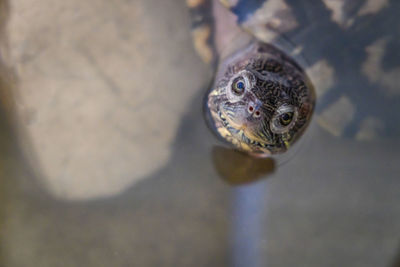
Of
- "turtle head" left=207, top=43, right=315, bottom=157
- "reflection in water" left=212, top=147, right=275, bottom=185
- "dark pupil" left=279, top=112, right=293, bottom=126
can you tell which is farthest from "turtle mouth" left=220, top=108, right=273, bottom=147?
"reflection in water" left=212, top=147, right=275, bottom=185

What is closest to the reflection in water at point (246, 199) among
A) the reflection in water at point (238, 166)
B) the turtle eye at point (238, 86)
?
the reflection in water at point (238, 166)

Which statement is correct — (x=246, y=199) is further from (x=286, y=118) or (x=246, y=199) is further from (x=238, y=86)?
(x=238, y=86)

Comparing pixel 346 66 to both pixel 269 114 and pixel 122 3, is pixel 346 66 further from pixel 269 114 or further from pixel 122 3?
pixel 122 3

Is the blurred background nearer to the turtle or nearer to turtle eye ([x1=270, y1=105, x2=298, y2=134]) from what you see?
the turtle

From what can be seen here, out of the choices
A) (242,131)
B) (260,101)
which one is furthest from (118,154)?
(260,101)

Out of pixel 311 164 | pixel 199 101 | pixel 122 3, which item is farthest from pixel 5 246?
pixel 311 164

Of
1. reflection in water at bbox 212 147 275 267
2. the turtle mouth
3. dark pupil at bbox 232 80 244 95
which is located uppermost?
dark pupil at bbox 232 80 244 95
